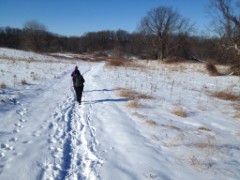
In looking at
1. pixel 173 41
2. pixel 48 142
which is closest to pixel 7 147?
pixel 48 142

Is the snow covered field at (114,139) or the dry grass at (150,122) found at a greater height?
the dry grass at (150,122)

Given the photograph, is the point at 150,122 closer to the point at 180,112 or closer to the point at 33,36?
the point at 180,112

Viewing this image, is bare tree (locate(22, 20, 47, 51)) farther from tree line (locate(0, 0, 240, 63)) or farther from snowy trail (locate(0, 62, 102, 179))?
snowy trail (locate(0, 62, 102, 179))

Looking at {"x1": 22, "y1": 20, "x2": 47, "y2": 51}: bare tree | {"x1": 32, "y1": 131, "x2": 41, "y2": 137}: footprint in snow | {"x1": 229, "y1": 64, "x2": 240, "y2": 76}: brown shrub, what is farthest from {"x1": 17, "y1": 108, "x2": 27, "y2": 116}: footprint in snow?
{"x1": 22, "y1": 20, "x2": 47, "y2": 51}: bare tree

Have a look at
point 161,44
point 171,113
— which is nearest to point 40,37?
point 161,44

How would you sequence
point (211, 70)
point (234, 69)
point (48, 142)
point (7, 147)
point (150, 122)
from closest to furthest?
point (7, 147), point (48, 142), point (150, 122), point (234, 69), point (211, 70)

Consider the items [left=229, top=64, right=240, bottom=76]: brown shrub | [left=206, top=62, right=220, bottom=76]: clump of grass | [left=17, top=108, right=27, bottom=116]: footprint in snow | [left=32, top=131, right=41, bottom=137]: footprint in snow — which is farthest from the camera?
[left=206, top=62, right=220, bottom=76]: clump of grass

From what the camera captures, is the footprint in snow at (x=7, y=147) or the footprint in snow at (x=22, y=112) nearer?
the footprint in snow at (x=7, y=147)

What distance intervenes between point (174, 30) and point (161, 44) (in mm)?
4688

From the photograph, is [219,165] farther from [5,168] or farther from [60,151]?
[5,168]

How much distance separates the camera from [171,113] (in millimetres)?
8070

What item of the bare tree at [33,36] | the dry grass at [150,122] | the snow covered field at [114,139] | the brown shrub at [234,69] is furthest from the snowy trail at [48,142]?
the bare tree at [33,36]

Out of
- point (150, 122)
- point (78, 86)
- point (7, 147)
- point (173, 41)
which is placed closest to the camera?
point (7, 147)

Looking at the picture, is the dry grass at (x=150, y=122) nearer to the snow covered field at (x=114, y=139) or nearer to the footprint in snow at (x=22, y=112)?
the snow covered field at (x=114, y=139)
